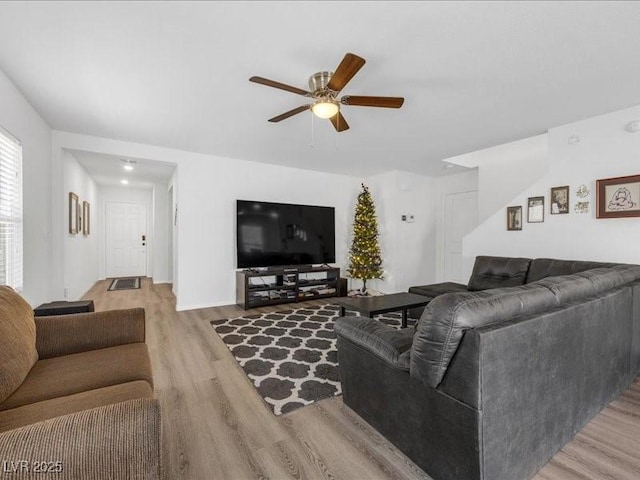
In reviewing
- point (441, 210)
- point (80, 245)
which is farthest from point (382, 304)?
point (80, 245)

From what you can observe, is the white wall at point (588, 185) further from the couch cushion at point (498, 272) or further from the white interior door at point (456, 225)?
the white interior door at point (456, 225)

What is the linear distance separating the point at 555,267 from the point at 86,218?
7472mm

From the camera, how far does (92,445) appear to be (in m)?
0.84

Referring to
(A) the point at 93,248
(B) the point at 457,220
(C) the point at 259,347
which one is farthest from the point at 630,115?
(A) the point at 93,248

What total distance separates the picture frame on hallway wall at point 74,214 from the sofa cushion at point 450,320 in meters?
5.10

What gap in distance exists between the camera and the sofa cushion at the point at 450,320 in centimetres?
122

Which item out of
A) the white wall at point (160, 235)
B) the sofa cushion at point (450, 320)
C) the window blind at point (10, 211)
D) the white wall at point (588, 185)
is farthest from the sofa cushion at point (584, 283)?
the white wall at point (160, 235)

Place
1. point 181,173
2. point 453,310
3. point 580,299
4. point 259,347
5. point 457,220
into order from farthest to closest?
point 457,220 < point 181,173 < point 259,347 < point 580,299 < point 453,310

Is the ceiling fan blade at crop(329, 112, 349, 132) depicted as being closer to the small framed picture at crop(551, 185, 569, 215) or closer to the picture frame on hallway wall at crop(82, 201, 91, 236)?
the small framed picture at crop(551, 185, 569, 215)

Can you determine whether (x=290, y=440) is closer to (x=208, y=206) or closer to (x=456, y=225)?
(x=208, y=206)

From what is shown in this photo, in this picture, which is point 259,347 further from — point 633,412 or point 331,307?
point 633,412

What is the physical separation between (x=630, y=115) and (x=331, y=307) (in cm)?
408

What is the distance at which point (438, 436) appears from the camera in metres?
1.34

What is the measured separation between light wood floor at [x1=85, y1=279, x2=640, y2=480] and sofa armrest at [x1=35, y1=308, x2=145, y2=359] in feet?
1.86
